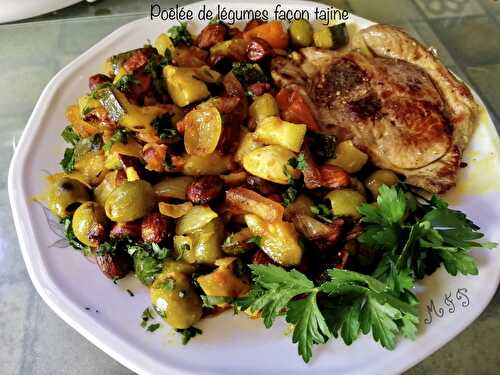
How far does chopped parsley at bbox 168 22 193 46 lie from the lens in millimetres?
2487

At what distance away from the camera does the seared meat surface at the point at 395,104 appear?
203cm

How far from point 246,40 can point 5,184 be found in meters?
1.54

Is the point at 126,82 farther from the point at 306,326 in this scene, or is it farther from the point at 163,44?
the point at 306,326

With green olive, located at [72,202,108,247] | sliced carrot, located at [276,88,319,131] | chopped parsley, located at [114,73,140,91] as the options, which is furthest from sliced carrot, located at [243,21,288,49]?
green olive, located at [72,202,108,247]

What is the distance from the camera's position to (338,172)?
1918 millimetres

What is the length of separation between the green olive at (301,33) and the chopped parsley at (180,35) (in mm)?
553

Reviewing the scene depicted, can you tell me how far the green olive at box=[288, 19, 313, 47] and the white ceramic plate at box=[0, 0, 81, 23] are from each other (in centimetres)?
184

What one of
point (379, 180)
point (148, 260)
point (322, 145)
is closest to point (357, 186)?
point (379, 180)

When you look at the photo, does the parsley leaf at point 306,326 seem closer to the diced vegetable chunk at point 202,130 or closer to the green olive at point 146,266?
the green olive at point 146,266

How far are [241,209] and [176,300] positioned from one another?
1.42ft

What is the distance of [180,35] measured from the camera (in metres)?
2.50

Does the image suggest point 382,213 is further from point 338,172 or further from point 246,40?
point 246,40

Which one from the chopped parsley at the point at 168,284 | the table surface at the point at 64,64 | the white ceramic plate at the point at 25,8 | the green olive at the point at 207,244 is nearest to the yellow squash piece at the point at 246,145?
the green olive at the point at 207,244

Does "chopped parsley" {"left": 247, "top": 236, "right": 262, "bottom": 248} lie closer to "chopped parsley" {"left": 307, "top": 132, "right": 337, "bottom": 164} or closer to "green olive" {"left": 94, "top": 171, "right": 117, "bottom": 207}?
"chopped parsley" {"left": 307, "top": 132, "right": 337, "bottom": 164}
